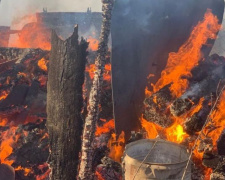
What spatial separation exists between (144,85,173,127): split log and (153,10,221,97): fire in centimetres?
80

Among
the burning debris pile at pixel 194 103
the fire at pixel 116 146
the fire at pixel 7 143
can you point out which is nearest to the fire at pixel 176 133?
the burning debris pile at pixel 194 103

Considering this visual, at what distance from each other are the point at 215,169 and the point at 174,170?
74.6 inches

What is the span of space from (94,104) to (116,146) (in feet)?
4.78

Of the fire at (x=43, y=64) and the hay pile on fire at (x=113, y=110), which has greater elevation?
the fire at (x=43, y=64)

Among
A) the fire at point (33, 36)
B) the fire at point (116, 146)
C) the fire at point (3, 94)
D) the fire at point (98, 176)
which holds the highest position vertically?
the fire at point (33, 36)

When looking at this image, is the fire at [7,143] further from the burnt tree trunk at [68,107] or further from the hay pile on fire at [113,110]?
the burnt tree trunk at [68,107]

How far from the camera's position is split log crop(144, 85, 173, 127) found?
6484mm

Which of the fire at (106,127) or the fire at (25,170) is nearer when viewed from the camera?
the fire at (25,170)

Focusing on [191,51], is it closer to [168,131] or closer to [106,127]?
[168,131]

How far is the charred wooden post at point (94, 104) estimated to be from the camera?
20.3 ft

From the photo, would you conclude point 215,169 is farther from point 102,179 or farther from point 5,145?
point 5,145

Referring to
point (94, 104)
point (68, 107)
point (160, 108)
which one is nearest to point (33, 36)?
point (94, 104)

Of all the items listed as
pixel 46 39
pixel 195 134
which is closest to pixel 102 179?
pixel 195 134

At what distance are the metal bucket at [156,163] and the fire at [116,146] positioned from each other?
2018 millimetres
